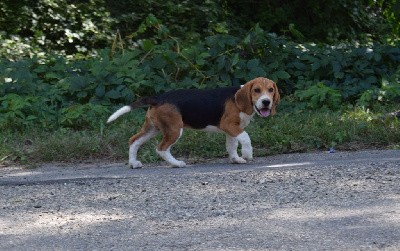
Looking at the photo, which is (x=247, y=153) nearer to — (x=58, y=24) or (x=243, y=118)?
(x=243, y=118)

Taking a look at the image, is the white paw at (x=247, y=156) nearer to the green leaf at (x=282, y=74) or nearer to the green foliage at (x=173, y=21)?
the green leaf at (x=282, y=74)

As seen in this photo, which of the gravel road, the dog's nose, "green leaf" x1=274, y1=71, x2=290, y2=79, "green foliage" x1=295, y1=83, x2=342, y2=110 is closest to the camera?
the gravel road

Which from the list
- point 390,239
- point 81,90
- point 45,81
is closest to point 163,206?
point 390,239

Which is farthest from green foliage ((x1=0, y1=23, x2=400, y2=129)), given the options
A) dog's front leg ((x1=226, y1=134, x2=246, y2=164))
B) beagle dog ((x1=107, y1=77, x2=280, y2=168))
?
dog's front leg ((x1=226, y1=134, x2=246, y2=164))

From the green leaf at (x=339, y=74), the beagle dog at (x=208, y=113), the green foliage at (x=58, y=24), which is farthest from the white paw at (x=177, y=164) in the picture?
the green foliage at (x=58, y=24)

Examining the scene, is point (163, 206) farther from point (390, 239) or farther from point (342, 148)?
point (342, 148)

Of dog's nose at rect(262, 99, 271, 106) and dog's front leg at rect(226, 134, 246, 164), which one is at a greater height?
dog's nose at rect(262, 99, 271, 106)

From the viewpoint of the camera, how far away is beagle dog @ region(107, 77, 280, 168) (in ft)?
31.4

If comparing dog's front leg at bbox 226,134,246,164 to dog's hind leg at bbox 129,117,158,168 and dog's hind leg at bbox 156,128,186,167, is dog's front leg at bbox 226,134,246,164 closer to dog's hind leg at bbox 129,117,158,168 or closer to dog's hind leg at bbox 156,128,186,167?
dog's hind leg at bbox 156,128,186,167

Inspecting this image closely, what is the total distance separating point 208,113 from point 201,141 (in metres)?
1.16

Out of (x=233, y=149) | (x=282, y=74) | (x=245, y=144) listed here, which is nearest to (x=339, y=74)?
(x=282, y=74)

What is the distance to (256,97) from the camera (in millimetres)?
9523

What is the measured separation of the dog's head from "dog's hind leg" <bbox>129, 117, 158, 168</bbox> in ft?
3.22

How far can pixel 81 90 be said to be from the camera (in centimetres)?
1333
